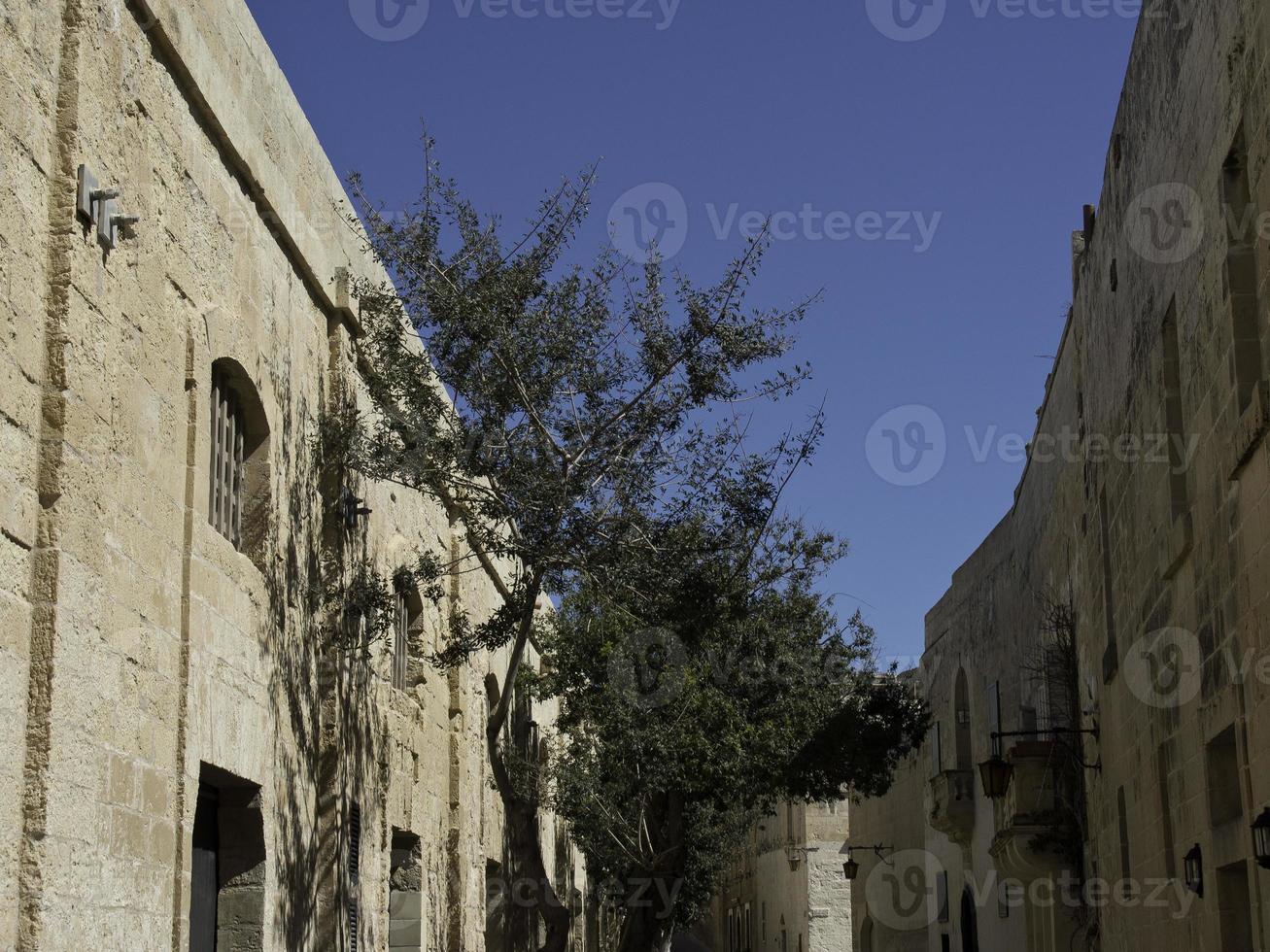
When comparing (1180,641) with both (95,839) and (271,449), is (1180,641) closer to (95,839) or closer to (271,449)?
(271,449)

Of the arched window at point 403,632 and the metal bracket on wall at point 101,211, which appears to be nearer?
the metal bracket on wall at point 101,211

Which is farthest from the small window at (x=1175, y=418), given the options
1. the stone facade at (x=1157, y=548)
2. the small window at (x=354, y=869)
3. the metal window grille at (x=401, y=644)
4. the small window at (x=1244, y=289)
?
the metal window grille at (x=401, y=644)

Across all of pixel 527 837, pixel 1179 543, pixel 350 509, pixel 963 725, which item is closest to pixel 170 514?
pixel 350 509

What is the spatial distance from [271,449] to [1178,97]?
18.7 ft

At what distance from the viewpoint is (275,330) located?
366 inches

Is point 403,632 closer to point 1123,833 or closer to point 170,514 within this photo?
point 170,514

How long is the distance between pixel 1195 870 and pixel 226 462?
6.04 meters

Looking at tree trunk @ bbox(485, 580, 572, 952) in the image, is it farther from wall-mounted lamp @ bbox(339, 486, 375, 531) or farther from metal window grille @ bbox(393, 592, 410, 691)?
metal window grille @ bbox(393, 592, 410, 691)

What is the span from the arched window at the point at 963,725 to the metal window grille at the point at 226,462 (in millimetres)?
14520

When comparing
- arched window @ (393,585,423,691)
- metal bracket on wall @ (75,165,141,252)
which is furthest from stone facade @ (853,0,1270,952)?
arched window @ (393,585,423,691)

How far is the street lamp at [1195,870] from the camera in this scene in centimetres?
882

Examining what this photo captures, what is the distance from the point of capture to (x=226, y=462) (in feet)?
28.5

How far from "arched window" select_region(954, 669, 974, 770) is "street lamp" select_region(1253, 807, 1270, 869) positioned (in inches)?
564

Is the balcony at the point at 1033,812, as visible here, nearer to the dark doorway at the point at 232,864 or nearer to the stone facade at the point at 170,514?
the stone facade at the point at 170,514
